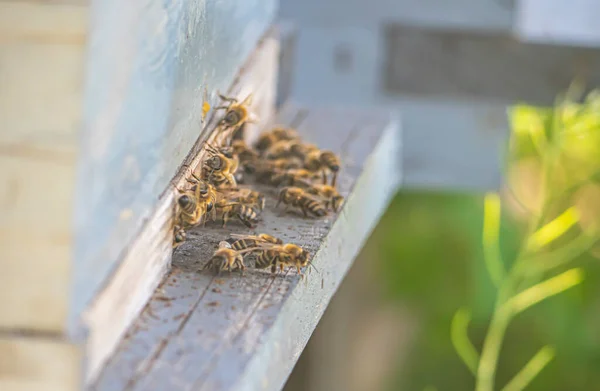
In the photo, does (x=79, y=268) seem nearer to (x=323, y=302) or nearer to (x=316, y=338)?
(x=323, y=302)

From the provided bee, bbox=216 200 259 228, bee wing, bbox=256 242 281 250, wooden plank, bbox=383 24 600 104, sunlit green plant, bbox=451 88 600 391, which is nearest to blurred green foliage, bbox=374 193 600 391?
sunlit green plant, bbox=451 88 600 391

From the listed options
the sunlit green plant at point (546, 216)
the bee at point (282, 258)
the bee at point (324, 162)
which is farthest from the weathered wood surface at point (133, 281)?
the sunlit green plant at point (546, 216)

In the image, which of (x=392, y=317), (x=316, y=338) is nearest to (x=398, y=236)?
(x=392, y=317)

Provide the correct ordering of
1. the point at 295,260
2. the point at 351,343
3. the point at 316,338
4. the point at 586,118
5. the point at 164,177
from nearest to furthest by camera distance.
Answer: the point at 164,177 → the point at 295,260 → the point at 586,118 → the point at 316,338 → the point at 351,343

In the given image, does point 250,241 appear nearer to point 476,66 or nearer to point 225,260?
point 225,260

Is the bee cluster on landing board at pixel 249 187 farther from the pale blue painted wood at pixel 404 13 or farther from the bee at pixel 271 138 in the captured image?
the pale blue painted wood at pixel 404 13

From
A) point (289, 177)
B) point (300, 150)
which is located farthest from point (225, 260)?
point (300, 150)
